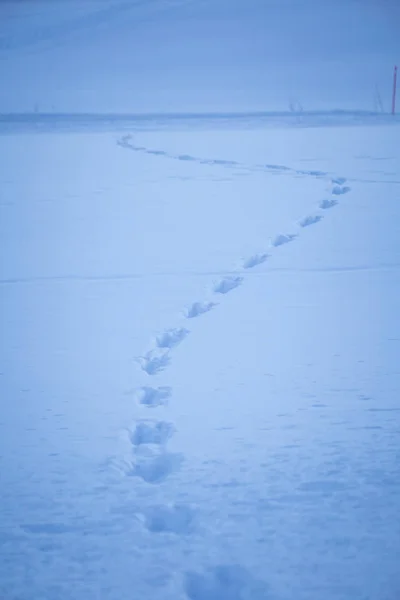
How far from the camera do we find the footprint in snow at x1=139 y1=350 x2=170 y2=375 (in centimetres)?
256

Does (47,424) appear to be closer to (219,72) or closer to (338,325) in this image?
(338,325)

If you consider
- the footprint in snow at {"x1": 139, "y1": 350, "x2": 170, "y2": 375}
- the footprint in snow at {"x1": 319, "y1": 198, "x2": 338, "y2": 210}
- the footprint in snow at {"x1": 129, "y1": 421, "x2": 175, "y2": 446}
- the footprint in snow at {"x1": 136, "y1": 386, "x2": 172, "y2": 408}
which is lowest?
the footprint in snow at {"x1": 129, "y1": 421, "x2": 175, "y2": 446}

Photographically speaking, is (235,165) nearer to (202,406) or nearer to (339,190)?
(339,190)

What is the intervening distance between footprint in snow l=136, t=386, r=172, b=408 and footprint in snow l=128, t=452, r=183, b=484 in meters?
0.32

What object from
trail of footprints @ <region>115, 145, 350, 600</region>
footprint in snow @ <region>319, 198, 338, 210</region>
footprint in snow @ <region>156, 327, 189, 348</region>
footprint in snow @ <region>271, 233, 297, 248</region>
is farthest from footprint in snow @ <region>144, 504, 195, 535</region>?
footprint in snow @ <region>319, 198, 338, 210</region>

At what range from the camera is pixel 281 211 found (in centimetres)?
499

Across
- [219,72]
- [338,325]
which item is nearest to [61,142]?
[338,325]

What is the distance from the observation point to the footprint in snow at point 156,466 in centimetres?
191

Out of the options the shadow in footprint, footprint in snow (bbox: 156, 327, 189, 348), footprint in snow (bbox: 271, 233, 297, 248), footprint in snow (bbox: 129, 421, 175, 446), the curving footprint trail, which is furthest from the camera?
the curving footprint trail

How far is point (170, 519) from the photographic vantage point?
175 cm

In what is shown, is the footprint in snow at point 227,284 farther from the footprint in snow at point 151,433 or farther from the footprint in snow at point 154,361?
the footprint in snow at point 151,433

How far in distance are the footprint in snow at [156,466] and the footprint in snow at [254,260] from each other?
199 cm

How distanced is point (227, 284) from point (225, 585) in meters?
2.14

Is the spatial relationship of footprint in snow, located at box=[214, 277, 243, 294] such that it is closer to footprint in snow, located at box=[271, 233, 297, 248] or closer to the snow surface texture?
the snow surface texture
